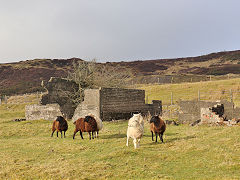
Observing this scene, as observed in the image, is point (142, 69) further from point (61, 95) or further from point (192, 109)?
point (192, 109)

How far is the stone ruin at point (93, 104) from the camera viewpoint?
22453 mm

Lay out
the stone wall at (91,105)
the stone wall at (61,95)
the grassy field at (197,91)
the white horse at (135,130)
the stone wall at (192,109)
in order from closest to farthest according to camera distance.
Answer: the white horse at (135,130) → the stone wall at (192,109) → the stone wall at (91,105) → the stone wall at (61,95) → the grassy field at (197,91)

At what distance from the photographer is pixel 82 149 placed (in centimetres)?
1172

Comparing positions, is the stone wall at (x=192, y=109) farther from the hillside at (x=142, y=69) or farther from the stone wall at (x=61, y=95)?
the hillside at (x=142, y=69)

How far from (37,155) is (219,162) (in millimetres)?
6895

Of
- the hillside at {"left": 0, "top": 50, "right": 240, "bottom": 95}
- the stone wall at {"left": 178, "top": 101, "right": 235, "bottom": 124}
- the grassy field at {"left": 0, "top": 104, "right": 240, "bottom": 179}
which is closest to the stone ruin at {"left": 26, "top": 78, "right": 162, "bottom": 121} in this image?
the stone wall at {"left": 178, "top": 101, "right": 235, "bottom": 124}

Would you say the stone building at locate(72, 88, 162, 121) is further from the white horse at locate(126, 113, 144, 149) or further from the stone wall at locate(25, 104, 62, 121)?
the white horse at locate(126, 113, 144, 149)

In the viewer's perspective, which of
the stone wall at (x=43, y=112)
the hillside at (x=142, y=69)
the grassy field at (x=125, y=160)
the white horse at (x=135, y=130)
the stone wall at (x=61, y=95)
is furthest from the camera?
the hillside at (x=142, y=69)

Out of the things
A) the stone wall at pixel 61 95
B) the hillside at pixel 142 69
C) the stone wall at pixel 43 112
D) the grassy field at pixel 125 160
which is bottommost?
the grassy field at pixel 125 160

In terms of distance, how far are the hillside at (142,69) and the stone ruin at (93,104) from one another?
1909 inches

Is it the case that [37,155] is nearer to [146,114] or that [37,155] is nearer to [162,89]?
[146,114]

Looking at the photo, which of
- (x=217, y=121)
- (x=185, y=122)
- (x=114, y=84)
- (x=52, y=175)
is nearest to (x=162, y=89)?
(x=114, y=84)

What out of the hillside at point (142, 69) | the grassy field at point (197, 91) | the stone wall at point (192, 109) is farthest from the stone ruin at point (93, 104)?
the hillside at point (142, 69)

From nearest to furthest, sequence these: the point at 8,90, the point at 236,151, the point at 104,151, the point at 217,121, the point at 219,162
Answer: the point at 219,162
the point at 236,151
the point at 104,151
the point at 217,121
the point at 8,90
